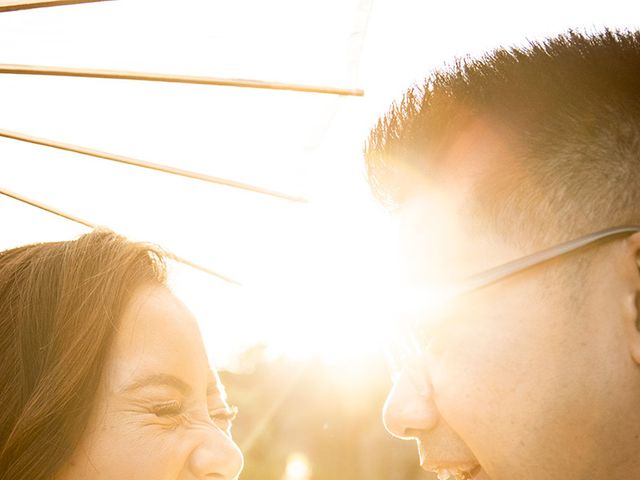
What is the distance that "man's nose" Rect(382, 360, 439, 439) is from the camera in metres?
2.03

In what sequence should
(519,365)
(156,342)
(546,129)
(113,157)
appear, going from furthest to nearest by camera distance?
(113,157), (156,342), (546,129), (519,365)

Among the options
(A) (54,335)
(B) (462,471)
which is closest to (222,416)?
(A) (54,335)

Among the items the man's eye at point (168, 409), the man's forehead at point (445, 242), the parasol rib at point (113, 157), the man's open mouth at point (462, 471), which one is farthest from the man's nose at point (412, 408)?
the parasol rib at point (113, 157)

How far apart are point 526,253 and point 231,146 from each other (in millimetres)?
1383

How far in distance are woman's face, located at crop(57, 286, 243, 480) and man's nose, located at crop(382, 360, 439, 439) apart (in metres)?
0.67

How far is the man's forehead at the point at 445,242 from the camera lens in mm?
1992

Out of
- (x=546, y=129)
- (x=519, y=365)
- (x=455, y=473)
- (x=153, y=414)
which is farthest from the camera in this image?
(x=153, y=414)

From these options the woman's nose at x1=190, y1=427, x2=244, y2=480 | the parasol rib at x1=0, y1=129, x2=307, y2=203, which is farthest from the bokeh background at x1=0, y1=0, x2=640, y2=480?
the woman's nose at x1=190, y1=427, x2=244, y2=480

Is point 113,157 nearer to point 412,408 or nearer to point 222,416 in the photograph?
point 222,416

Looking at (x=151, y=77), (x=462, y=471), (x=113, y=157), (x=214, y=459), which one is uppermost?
(x=151, y=77)

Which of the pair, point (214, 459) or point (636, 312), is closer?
point (636, 312)

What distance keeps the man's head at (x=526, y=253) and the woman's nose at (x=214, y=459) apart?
638 millimetres

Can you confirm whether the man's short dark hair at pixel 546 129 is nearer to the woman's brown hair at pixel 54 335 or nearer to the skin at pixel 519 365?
the skin at pixel 519 365

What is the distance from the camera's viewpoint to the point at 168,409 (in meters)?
2.37
